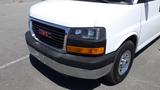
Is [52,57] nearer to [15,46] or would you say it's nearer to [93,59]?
[93,59]

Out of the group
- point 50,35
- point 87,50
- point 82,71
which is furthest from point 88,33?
point 50,35

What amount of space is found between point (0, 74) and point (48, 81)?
38.5 inches

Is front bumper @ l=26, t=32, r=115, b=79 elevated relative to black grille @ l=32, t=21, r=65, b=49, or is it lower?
lower

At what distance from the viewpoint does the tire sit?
4.04 meters

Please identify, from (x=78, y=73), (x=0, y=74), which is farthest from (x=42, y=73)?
(x=78, y=73)

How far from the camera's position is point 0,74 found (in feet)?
15.3

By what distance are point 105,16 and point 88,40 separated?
439 millimetres

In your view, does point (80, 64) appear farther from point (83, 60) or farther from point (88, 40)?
point (88, 40)

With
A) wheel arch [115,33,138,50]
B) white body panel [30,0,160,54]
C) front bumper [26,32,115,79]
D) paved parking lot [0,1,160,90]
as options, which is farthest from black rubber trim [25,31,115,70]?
paved parking lot [0,1,160,90]

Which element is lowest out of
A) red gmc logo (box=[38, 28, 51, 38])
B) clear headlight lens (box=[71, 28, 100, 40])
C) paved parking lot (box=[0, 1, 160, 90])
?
paved parking lot (box=[0, 1, 160, 90])

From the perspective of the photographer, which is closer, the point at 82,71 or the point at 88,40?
the point at 88,40

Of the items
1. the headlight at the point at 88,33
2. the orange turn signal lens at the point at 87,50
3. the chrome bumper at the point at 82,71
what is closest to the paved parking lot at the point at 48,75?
the chrome bumper at the point at 82,71

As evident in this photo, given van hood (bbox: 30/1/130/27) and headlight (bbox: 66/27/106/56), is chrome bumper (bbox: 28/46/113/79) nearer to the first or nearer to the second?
headlight (bbox: 66/27/106/56)

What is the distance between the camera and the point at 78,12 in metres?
3.76
